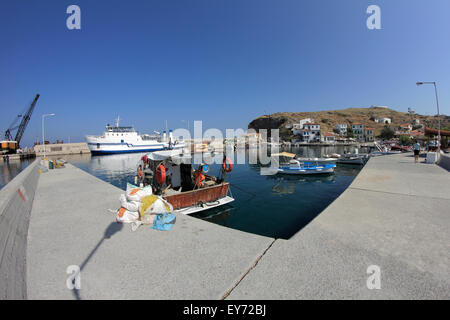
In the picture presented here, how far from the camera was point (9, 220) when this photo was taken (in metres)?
4.01

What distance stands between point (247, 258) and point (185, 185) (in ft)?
25.7

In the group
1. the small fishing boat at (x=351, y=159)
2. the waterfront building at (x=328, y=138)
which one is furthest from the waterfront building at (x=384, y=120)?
the small fishing boat at (x=351, y=159)

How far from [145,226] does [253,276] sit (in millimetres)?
2856

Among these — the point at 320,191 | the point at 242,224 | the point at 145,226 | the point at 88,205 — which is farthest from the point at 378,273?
the point at 320,191

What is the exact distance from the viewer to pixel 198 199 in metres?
9.65

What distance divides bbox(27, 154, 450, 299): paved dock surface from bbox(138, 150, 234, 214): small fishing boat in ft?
13.0

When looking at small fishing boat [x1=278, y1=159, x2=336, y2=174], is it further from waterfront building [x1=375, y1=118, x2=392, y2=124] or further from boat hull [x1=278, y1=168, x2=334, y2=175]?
waterfront building [x1=375, y1=118, x2=392, y2=124]

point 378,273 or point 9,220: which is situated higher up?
point 9,220

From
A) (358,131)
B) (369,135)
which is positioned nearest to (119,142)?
(358,131)

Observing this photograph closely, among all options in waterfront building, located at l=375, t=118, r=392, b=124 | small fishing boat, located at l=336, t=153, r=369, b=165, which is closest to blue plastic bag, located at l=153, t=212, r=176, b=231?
small fishing boat, located at l=336, t=153, r=369, b=165

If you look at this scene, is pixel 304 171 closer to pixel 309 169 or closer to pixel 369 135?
pixel 309 169

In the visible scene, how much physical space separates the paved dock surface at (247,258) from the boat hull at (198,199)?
3.79 meters

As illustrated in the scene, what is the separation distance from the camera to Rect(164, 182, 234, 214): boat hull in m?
8.85
